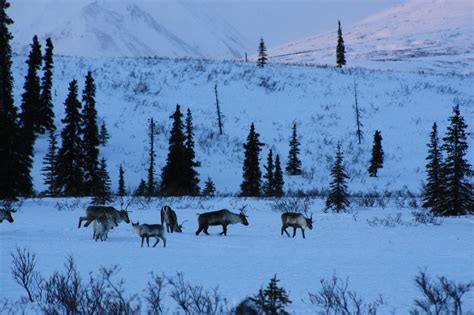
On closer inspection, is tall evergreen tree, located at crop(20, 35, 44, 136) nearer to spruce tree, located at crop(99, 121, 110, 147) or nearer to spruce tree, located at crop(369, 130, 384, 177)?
spruce tree, located at crop(99, 121, 110, 147)

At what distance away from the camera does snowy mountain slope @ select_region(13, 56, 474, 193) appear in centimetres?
4966

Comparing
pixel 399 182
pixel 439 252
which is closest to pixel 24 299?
pixel 439 252

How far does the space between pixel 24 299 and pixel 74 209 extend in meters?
16.5

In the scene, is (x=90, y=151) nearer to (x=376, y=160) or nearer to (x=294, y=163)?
(x=294, y=163)

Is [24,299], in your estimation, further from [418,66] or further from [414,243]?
[418,66]

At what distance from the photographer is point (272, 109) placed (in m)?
62.5

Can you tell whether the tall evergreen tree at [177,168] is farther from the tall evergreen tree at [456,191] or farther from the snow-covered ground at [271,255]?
the tall evergreen tree at [456,191]

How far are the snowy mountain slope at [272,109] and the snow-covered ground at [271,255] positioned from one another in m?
28.3

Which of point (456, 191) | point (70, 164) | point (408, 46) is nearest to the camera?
point (456, 191)

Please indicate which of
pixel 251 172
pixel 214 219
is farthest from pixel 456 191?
pixel 251 172

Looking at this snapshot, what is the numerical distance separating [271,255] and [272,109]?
51389 mm

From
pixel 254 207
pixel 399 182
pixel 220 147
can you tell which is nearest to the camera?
pixel 254 207

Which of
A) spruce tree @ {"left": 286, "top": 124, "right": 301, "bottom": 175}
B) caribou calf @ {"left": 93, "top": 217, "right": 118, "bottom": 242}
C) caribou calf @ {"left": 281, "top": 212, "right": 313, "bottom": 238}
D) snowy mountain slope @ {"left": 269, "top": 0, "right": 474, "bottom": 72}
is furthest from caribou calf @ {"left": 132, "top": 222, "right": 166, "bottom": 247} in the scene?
snowy mountain slope @ {"left": 269, "top": 0, "right": 474, "bottom": 72}

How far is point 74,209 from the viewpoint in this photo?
23.3 meters
